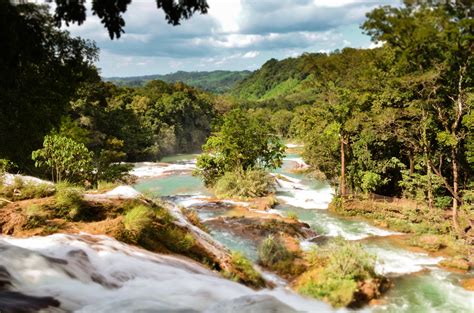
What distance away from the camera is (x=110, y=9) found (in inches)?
200

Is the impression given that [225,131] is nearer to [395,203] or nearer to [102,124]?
[395,203]

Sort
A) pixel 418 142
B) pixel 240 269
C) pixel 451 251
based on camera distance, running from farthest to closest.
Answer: pixel 418 142, pixel 451 251, pixel 240 269

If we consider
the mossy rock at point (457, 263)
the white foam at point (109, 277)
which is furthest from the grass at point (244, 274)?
the mossy rock at point (457, 263)

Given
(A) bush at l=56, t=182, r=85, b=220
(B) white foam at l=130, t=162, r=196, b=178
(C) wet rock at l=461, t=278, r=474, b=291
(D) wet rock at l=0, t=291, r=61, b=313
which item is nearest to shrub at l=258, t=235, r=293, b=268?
(C) wet rock at l=461, t=278, r=474, b=291

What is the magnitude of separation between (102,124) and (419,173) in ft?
141

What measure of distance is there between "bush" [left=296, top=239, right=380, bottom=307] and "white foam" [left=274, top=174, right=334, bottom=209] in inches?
574

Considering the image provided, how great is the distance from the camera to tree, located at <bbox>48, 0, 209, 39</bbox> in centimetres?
503

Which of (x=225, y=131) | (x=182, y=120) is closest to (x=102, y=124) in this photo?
(x=182, y=120)

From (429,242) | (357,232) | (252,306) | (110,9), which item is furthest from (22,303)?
(357,232)

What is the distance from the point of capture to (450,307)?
40.5 feet

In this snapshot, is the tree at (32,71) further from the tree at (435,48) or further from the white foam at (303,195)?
the white foam at (303,195)

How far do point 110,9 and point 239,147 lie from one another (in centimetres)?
2651

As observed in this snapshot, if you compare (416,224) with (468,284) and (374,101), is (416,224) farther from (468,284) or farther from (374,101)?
(374,101)

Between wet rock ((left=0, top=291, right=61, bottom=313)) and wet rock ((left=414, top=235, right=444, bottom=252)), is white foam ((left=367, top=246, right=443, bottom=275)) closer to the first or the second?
wet rock ((left=414, top=235, right=444, bottom=252))
